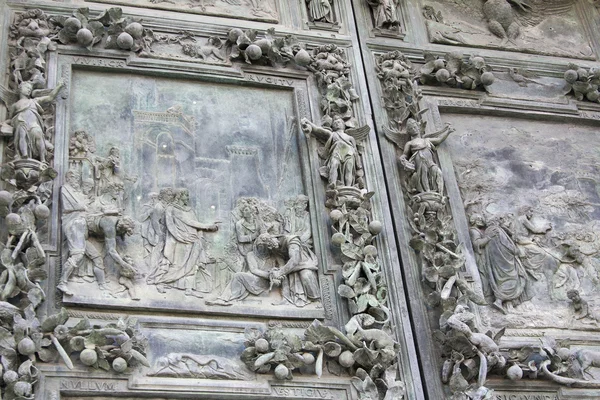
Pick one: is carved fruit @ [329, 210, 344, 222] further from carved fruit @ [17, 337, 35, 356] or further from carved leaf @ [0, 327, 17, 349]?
carved leaf @ [0, 327, 17, 349]

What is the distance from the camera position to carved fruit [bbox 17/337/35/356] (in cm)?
920

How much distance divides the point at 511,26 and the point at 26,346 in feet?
24.5

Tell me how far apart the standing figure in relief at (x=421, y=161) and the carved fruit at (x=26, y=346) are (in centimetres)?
427

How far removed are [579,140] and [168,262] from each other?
5.26 meters

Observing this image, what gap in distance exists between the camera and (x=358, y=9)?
1334 centimetres

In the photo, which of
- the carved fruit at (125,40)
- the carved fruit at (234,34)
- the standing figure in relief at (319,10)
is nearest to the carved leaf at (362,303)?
the carved fruit at (234,34)

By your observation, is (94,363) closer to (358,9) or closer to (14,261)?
(14,261)

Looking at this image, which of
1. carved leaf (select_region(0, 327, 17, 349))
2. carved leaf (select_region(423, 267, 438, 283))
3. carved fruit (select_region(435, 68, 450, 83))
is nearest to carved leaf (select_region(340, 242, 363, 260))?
carved leaf (select_region(423, 267, 438, 283))

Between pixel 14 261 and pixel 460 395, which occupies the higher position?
pixel 14 261

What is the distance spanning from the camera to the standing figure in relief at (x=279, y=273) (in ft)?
34.3

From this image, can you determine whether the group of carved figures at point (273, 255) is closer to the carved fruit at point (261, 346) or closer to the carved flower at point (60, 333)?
the carved fruit at point (261, 346)

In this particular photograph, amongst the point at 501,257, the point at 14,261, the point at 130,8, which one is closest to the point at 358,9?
the point at 130,8

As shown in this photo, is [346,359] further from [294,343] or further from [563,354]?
[563,354]

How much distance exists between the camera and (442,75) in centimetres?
Result: 1277
